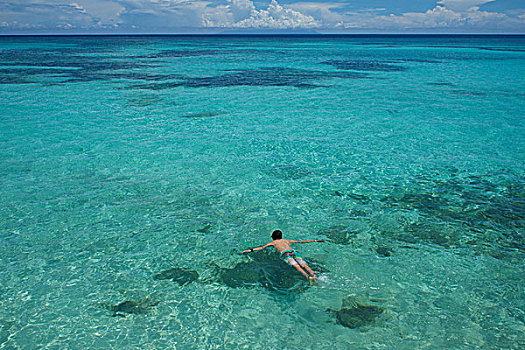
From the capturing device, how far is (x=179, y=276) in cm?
804

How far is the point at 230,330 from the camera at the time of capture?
21.9 feet

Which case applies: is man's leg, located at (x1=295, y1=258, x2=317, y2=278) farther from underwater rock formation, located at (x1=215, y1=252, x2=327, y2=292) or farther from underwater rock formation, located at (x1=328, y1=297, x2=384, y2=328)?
underwater rock formation, located at (x1=328, y1=297, x2=384, y2=328)

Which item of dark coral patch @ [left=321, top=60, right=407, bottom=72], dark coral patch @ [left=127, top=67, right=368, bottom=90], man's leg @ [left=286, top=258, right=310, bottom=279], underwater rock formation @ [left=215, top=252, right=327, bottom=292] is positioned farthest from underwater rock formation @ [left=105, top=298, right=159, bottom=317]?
dark coral patch @ [left=321, top=60, right=407, bottom=72]

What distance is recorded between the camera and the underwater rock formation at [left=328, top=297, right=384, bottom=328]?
6.71m

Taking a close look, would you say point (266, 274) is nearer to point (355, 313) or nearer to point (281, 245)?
point (281, 245)

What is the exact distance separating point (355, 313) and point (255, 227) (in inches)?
156

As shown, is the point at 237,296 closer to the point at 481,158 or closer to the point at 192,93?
the point at 481,158

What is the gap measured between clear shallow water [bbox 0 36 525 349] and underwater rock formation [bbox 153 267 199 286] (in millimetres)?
82

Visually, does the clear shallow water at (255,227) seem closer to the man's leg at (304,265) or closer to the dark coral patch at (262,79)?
the man's leg at (304,265)

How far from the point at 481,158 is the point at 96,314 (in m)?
15.6

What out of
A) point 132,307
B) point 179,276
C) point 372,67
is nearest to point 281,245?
point 179,276

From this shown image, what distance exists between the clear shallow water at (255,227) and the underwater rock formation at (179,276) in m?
0.08

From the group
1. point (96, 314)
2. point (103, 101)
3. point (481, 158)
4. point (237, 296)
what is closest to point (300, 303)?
point (237, 296)

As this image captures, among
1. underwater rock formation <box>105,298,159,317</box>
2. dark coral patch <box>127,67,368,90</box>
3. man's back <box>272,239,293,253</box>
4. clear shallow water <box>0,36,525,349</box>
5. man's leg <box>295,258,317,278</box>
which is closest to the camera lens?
clear shallow water <box>0,36,525,349</box>
